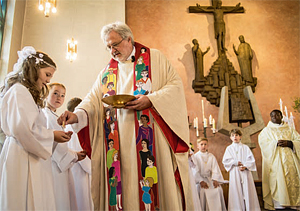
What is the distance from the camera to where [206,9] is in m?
10.0

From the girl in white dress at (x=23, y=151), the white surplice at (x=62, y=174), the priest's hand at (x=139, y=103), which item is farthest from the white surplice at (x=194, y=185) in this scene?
the girl in white dress at (x=23, y=151)

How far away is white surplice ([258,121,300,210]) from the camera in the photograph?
6609mm

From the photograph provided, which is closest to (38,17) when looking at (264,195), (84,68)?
(84,68)

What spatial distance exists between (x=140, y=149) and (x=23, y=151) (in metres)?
0.95

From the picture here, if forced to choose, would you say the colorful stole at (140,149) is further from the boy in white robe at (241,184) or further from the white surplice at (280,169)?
the white surplice at (280,169)

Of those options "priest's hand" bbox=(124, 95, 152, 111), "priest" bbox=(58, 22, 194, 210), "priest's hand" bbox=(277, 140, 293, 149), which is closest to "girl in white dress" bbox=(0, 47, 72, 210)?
"priest" bbox=(58, 22, 194, 210)

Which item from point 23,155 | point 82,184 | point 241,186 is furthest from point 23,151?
point 241,186

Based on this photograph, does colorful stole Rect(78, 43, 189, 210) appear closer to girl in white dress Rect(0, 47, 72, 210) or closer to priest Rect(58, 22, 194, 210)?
priest Rect(58, 22, 194, 210)

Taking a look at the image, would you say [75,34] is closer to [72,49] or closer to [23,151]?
[72,49]

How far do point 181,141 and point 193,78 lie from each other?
23.1 feet

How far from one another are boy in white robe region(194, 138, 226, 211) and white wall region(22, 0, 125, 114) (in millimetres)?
3517

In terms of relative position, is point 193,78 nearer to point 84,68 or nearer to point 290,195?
point 84,68

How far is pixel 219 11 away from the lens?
9.81 meters

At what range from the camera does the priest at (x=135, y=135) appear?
7.94 feet
